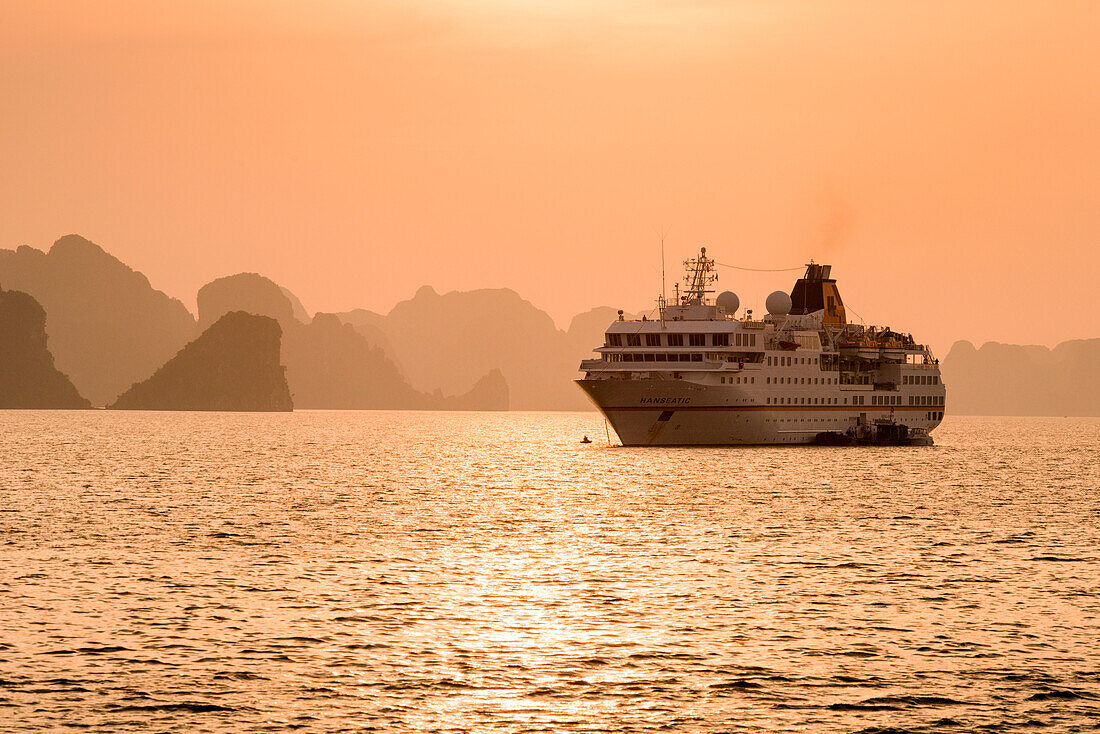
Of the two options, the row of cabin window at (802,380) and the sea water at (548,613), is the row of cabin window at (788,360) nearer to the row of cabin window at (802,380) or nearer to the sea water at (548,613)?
the row of cabin window at (802,380)

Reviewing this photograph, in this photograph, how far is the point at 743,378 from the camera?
112188mm

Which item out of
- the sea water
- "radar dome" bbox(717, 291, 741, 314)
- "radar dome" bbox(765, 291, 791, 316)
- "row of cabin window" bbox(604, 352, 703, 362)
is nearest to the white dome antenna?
"radar dome" bbox(717, 291, 741, 314)

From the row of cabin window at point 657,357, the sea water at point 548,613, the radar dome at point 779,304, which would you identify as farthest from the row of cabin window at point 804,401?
the sea water at point 548,613

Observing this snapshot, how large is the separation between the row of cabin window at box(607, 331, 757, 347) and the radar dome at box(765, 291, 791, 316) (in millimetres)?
20615

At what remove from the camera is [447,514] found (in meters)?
62.9

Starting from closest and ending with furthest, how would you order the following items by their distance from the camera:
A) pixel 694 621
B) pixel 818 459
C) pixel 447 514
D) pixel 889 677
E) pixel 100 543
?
1. pixel 889 677
2. pixel 694 621
3. pixel 100 543
4. pixel 447 514
5. pixel 818 459

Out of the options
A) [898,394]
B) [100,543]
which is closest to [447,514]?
[100,543]

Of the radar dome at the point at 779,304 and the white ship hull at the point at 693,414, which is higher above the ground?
the radar dome at the point at 779,304

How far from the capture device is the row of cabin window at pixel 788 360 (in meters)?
116

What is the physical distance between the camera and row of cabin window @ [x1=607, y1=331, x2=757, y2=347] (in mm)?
113000

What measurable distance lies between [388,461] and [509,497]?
172 ft

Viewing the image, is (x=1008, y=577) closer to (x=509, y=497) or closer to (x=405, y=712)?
(x=405, y=712)

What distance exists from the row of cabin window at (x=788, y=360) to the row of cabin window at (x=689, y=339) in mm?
2506

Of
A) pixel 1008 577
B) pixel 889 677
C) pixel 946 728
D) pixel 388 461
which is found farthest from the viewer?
pixel 388 461
